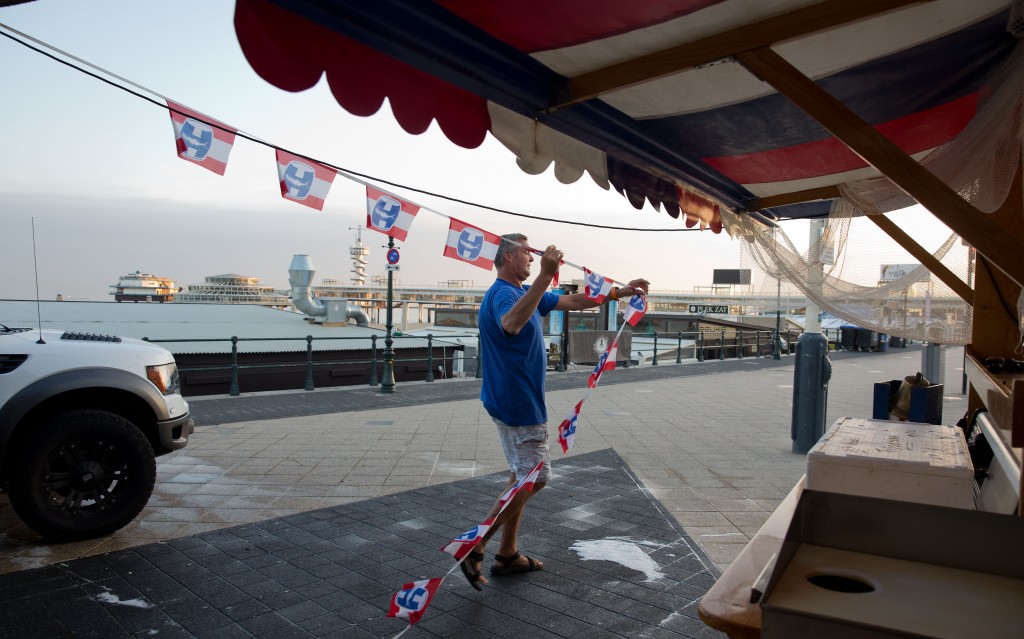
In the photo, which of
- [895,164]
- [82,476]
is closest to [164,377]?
[82,476]

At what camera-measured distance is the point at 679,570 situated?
3857mm

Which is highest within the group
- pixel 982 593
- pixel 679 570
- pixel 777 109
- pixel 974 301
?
pixel 777 109

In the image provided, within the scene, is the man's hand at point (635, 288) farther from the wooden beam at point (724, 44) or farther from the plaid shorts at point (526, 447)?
the wooden beam at point (724, 44)

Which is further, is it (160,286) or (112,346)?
(160,286)

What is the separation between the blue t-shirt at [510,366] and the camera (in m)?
3.42

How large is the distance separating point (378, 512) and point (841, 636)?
4.33 meters

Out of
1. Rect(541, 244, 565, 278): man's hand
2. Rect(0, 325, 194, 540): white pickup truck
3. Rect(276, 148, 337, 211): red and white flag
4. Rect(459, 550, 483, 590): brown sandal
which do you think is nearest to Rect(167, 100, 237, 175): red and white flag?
Rect(276, 148, 337, 211): red and white flag

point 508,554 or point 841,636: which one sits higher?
point 841,636

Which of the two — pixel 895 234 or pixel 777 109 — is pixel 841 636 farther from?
pixel 895 234

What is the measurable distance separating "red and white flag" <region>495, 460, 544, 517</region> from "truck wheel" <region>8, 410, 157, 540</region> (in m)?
2.57

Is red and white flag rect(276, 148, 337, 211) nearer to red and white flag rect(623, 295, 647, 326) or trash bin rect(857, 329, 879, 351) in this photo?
red and white flag rect(623, 295, 647, 326)

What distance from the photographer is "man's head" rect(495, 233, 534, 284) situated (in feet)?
11.8

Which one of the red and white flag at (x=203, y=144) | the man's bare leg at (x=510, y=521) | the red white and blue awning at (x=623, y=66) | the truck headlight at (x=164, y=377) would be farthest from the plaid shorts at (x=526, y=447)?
the red and white flag at (x=203, y=144)

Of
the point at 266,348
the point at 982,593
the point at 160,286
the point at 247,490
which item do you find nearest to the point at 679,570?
the point at 982,593
